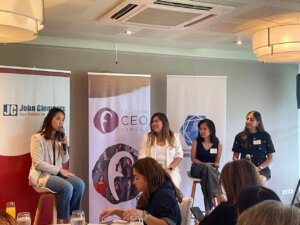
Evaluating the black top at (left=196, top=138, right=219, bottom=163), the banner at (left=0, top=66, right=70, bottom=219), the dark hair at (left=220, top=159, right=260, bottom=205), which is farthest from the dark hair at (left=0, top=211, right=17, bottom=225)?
the black top at (left=196, top=138, right=219, bottom=163)

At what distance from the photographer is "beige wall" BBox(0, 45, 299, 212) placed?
17.1ft

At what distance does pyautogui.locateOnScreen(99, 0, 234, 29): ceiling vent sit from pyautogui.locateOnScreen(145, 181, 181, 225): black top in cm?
162

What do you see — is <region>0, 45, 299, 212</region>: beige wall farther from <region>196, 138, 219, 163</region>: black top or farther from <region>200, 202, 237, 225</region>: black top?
Result: <region>200, 202, 237, 225</region>: black top

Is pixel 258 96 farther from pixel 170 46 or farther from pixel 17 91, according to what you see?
pixel 17 91

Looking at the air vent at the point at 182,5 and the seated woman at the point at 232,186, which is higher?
the air vent at the point at 182,5

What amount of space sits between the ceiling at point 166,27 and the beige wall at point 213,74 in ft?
0.48

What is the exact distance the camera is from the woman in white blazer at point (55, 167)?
4.30 meters

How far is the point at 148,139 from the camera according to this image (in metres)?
5.00

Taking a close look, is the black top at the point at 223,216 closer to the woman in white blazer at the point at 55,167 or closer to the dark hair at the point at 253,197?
the dark hair at the point at 253,197

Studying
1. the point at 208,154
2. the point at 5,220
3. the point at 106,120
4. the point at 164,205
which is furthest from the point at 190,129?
the point at 5,220

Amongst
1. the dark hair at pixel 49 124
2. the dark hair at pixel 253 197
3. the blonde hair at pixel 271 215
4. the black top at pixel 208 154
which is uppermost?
the dark hair at pixel 49 124

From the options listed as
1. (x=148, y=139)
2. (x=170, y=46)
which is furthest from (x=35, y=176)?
(x=170, y=46)

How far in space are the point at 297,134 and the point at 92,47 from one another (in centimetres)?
376

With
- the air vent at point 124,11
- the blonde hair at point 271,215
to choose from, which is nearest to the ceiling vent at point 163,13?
the air vent at point 124,11
